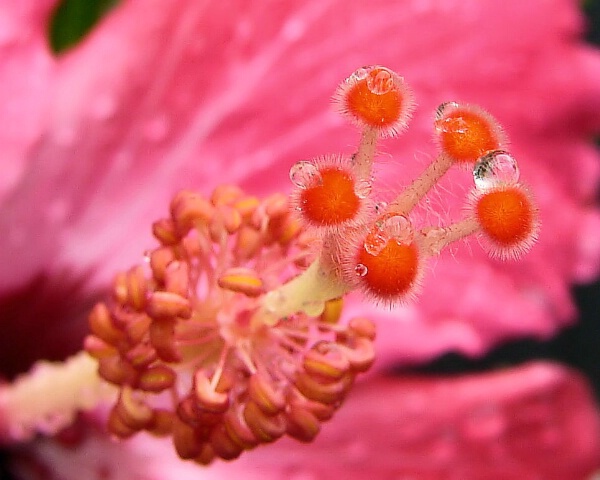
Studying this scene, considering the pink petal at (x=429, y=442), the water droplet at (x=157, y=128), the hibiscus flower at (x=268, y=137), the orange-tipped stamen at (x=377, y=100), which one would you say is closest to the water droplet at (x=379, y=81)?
the orange-tipped stamen at (x=377, y=100)

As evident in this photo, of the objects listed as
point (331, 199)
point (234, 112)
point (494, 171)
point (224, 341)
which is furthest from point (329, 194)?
point (234, 112)

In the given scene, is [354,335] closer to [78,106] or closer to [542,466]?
[78,106]

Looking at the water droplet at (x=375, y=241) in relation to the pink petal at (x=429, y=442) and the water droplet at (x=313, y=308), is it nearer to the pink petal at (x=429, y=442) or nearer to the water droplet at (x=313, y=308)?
the water droplet at (x=313, y=308)

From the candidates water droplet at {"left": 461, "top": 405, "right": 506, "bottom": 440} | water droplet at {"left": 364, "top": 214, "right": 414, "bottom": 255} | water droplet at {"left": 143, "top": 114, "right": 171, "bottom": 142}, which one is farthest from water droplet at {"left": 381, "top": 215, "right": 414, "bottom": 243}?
water droplet at {"left": 461, "top": 405, "right": 506, "bottom": 440}

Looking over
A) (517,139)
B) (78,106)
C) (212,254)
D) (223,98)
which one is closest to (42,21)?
(78,106)

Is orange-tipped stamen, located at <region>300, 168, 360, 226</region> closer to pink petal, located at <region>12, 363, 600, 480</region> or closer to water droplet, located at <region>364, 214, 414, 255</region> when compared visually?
water droplet, located at <region>364, 214, 414, 255</region>

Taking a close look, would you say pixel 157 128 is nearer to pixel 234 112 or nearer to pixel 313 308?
pixel 234 112

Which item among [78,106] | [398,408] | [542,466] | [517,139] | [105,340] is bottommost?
[542,466]
